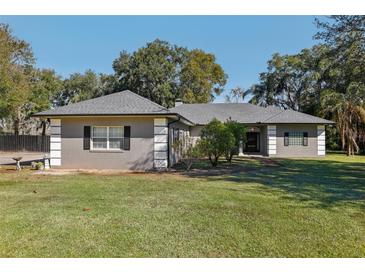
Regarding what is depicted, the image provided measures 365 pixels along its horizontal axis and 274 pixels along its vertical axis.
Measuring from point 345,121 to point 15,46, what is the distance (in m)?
31.0

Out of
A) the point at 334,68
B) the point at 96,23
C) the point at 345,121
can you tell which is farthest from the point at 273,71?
the point at 96,23

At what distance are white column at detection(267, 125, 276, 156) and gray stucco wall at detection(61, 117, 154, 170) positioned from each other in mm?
12610

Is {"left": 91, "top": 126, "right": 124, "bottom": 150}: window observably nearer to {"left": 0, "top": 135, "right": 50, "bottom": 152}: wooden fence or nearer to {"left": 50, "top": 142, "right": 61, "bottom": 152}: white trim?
{"left": 50, "top": 142, "right": 61, "bottom": 152}: white trim

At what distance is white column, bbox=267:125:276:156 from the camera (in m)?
22.8

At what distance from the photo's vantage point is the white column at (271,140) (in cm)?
2278

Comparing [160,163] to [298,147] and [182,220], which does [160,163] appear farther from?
[298,147]

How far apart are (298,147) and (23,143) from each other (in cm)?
2718

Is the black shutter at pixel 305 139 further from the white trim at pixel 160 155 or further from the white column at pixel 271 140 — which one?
the white trim at pixel 160 155

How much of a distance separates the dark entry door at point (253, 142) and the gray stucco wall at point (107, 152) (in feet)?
50.7

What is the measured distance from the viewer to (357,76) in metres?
13.1

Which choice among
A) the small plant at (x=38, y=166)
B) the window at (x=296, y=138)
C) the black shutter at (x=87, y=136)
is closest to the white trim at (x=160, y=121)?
the black shutter at (x=87, y=136)

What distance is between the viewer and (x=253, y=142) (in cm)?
2689
